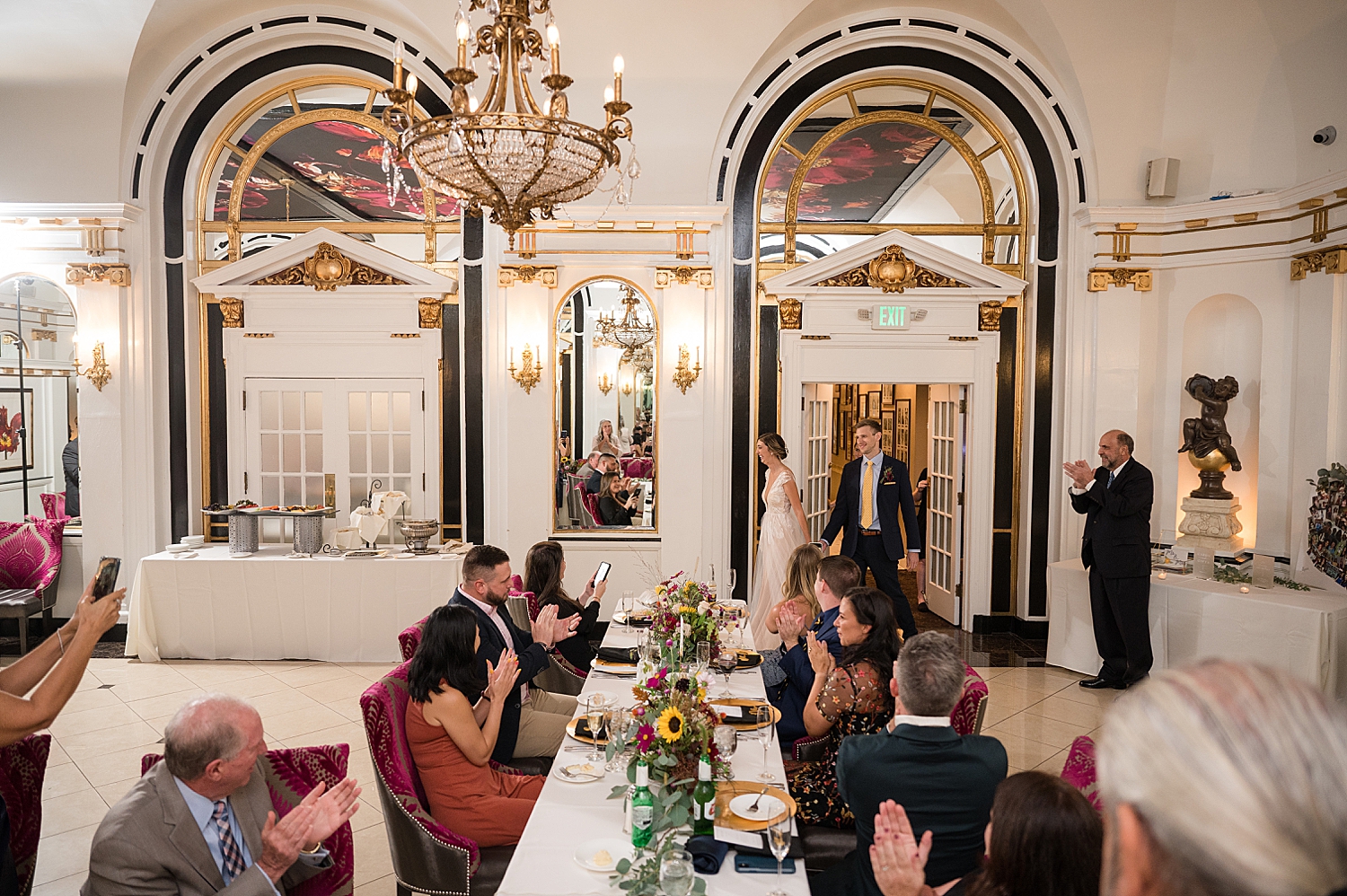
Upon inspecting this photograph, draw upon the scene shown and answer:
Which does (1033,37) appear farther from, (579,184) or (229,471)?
(229,471)

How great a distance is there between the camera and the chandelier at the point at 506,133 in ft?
→ 11.5

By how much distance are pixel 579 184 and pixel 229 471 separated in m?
5.79

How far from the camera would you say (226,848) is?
2229 millimetres

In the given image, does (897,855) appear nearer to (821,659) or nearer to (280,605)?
(821,659)

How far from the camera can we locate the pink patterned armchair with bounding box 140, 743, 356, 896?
8.09 feet

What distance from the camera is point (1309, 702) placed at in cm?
84

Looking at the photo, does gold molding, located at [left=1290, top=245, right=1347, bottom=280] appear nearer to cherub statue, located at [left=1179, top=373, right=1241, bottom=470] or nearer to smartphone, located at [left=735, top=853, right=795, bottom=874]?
cherub statue, located at [left=1179, top=373, right=1241, bottom=470]

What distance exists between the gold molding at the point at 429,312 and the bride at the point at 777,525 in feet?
10.6

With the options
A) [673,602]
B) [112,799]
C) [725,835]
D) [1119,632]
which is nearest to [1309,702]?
[725,835]

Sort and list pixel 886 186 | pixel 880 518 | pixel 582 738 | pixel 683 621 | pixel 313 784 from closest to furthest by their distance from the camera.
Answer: pixel 313 784 → pixel 582 738 → pixel 683 621 → pixel 880 518 → pixel 886 186

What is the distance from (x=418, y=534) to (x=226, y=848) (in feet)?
16.7

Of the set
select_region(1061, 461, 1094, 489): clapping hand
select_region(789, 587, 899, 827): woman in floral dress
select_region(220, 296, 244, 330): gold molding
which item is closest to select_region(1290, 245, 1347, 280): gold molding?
select_region(1061, 461, 1094, 489): clapping hand

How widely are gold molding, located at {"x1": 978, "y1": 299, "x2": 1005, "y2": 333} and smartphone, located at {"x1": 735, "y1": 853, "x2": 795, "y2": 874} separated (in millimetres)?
6574

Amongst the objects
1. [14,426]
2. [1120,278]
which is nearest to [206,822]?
[1120,278]
